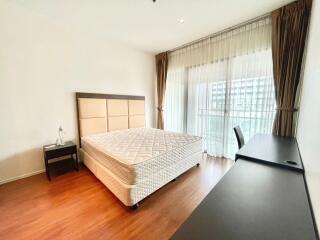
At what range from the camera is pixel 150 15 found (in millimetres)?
2445

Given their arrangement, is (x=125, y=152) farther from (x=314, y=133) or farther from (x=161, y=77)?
(x=161, y=77)

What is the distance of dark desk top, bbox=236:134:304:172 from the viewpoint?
1319mm

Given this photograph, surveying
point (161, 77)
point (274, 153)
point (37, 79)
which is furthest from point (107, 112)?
point (274, 153)

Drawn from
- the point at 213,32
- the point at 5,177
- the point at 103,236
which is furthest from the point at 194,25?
the point at 5,177

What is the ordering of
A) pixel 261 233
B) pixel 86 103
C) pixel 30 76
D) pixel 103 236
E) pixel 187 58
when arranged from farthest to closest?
1. pixel 187 58
2. pixel 86 103
3. pixel 30 76
4. pixel 103 236
5. pixel 261 233

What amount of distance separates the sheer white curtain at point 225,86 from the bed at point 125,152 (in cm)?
85

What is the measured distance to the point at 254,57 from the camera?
2693 millimetres

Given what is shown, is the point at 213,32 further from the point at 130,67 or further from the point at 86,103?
the point at 86,103

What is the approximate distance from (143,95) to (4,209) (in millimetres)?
3431

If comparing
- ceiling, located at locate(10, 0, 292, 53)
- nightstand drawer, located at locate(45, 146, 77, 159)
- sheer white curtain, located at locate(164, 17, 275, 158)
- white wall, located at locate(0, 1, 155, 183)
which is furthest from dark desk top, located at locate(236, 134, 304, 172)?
white wall, located at locate(0, 1, 155, 183)

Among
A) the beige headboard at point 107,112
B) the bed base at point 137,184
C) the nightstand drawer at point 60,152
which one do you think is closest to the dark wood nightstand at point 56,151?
the nightstand drawer at point 60,152

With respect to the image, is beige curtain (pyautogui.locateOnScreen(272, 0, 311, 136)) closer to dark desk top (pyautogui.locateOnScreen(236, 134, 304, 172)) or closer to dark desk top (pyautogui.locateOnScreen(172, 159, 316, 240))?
dark desk top (pyautogui.locateOnScreen(236, 134, 304, 172))

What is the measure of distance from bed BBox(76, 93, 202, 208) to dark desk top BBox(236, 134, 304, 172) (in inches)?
39.7

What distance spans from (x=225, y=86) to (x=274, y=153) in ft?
6.16
